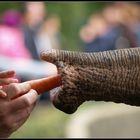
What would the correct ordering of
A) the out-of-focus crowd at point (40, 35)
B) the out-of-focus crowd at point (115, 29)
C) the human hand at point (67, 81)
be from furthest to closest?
1. the out-of-focus crowd at point (115, 29)
2. the out-of-focus crowd at point (40, 35)
3. the human hand at point (67, 81)

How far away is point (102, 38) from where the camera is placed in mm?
10844

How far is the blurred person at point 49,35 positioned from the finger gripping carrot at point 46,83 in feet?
23.5

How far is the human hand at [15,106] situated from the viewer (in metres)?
3.43

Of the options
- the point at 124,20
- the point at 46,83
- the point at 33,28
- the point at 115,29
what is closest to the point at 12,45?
the point at 33,28

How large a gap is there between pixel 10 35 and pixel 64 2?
17.0 feet

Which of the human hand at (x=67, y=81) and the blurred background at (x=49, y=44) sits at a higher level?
the human hand at (x=67, y=81)

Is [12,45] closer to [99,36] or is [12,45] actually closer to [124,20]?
[99,36]

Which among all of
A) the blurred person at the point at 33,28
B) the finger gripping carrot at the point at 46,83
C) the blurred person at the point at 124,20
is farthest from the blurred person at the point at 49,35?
the finger gripping carrot at the point at 46,83

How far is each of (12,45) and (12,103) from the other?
265 inches

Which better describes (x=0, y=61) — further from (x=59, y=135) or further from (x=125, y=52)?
(x=125, y=52)

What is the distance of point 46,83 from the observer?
3.54 meters

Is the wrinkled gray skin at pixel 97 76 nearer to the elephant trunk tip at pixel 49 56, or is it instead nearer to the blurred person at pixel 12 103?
the elephant trunk tip at pixel 49 56

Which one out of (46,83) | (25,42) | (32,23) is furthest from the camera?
(32,23)

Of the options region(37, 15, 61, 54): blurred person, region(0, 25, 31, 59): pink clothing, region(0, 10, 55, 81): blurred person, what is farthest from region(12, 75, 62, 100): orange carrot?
region(37, 15, 61, 54): blurred person
